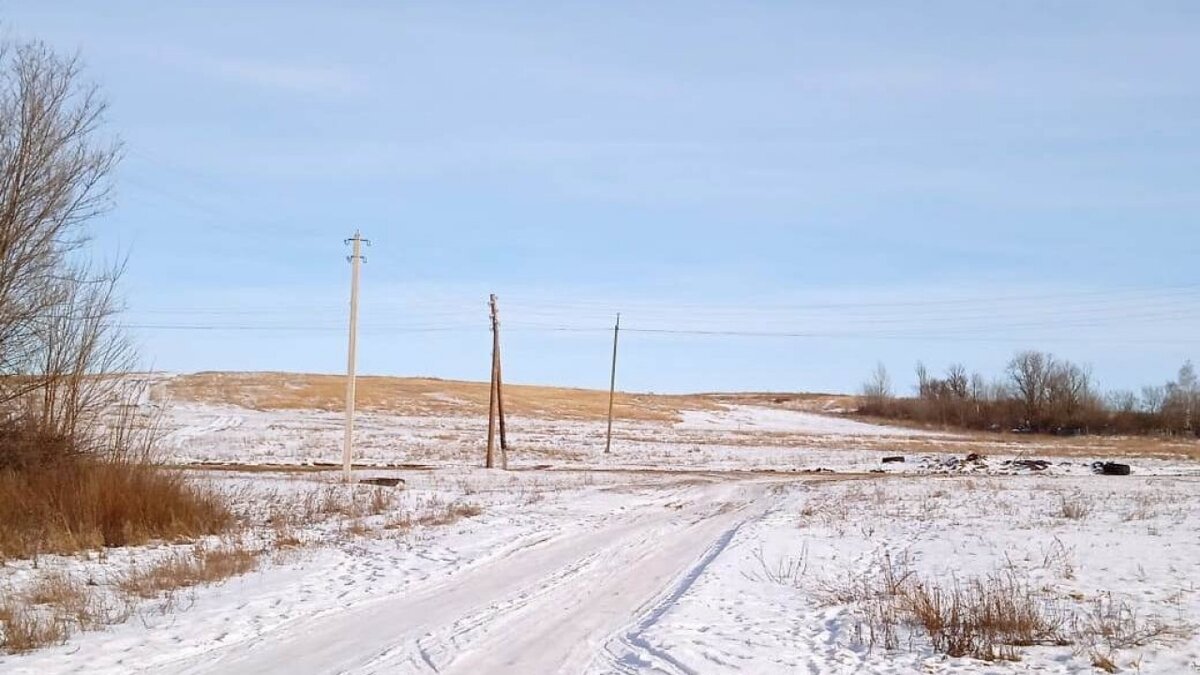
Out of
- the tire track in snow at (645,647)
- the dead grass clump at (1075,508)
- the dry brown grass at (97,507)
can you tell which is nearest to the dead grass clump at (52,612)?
the dry brown grass at (97,507)

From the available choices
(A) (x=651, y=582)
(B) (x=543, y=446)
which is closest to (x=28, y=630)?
(A) (x=651, y=582)

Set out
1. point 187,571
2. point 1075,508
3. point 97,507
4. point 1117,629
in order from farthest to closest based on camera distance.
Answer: point 1075,508
point 97,507
point 187,571
point 1117,629

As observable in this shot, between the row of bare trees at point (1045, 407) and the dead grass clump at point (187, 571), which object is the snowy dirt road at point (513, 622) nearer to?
the dead grass clump at point (187, 571)

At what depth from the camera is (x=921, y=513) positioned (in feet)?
75.6

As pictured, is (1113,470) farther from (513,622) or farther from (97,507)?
(513,622)

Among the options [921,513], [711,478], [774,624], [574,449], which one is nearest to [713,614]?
[774,624]

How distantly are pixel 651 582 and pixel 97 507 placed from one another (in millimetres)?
9867

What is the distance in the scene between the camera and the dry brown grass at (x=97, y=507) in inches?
656

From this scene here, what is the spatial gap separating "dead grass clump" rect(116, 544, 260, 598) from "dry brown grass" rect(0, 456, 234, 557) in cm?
204

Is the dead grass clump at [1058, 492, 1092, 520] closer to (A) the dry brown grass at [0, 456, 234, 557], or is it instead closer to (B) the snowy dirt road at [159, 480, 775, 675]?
(B) the snowy dirt road at [159, 480, 775, 675]

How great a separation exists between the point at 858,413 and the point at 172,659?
421 feet

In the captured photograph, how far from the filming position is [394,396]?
9906 centimetres

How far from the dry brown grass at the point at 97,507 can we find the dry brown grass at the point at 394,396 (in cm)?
7017

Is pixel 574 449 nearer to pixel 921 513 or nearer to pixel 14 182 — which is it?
pixel 921 513
